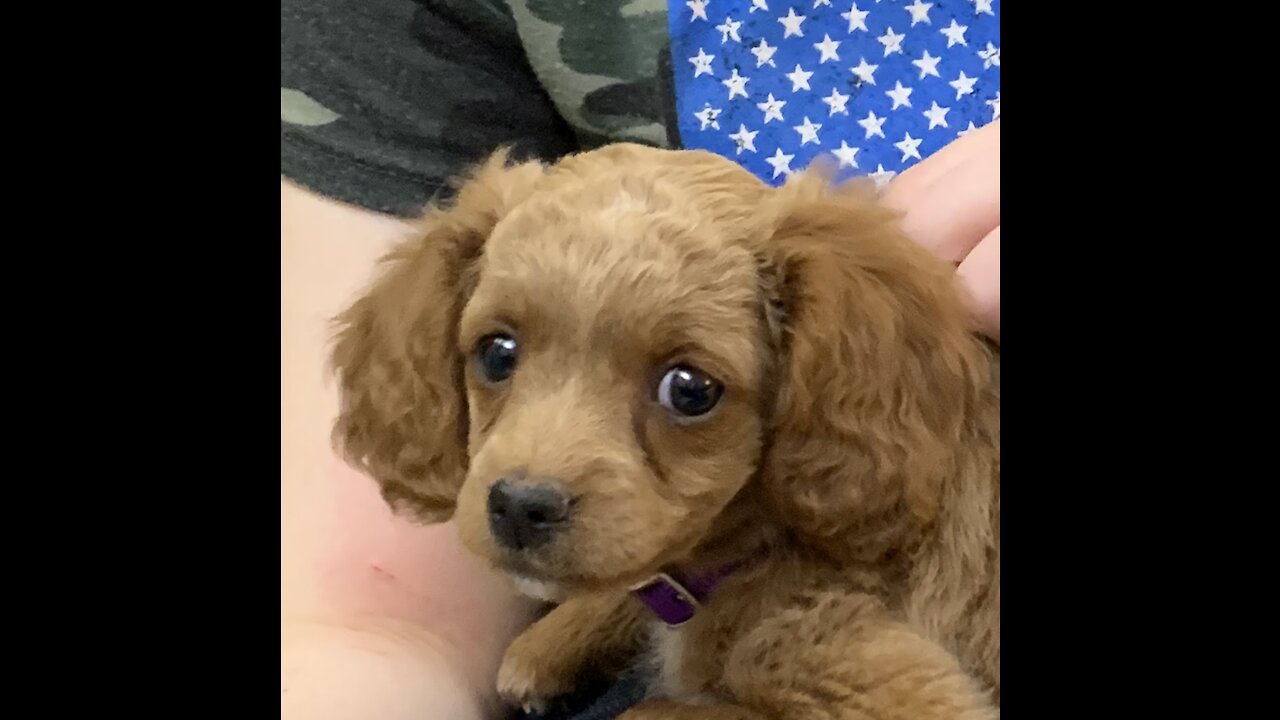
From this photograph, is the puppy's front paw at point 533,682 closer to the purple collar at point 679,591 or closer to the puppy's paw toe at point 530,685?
the puppy's paw toe at point 530,685

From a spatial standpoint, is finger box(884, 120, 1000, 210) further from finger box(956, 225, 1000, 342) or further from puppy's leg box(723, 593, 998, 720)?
puppy's leg box(723, 593, 998, 720)

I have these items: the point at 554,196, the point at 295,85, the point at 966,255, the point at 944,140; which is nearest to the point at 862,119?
the point at 944,140

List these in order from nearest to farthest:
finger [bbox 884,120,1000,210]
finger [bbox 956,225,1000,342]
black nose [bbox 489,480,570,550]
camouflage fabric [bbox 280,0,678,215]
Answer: black nose [bbox 489,480,570,550]
finger [bbox 956,225,1000,342]
finger [bbox 884,120,1000,210]
camouflage fabric [bbox 280,0,678,215]

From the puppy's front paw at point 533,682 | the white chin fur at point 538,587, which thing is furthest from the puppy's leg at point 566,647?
the white chin fur at point 538,587

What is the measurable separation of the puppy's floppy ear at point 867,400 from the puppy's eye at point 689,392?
0.20ft

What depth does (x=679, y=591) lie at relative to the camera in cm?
92

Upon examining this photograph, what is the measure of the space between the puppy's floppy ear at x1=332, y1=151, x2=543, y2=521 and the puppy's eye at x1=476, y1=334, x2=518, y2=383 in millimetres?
59

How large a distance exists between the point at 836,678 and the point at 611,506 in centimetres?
23

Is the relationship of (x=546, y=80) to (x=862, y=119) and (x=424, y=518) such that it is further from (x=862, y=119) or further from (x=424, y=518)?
(x=424, y=518)

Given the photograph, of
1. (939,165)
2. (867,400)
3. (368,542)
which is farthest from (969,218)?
(368,542)

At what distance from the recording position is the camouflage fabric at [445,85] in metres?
1.21

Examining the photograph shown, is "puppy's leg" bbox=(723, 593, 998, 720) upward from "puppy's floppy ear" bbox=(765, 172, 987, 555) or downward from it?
downward

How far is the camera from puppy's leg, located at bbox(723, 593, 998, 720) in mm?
789

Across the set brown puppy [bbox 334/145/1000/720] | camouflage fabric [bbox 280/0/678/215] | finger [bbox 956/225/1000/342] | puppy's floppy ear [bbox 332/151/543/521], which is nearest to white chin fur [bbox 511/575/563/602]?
brown puppy [bbox 334/145/1000/720]
